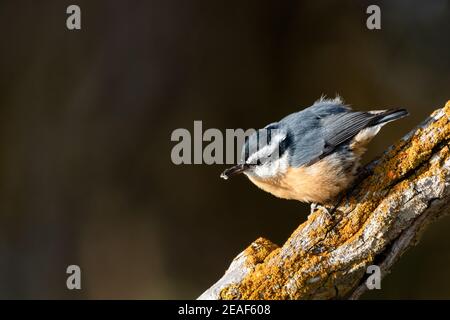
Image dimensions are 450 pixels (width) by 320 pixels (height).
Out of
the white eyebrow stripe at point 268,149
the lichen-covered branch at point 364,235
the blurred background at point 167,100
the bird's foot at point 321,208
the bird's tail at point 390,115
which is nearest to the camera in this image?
the lichen-covered branch at point 364,235

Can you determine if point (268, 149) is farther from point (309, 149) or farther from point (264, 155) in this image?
point (309, 149)

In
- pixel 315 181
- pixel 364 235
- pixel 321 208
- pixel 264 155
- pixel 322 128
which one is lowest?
pixel 364 235

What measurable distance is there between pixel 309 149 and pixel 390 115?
0.51 m

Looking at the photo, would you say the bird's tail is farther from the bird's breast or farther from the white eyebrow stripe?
the white eyebrow stripe

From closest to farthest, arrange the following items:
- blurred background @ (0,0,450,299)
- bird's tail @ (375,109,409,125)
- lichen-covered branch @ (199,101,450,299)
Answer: lichen-covered branch @ (199,101,450,299), bird's tail @ (375,109,409,125), blurred background @ (0,0,450,299)

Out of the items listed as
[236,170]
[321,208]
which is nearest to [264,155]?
[236,170]

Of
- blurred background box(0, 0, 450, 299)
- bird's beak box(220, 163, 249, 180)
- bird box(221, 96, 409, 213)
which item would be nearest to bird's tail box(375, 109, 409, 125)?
bird box(221, 96, 409, 213)

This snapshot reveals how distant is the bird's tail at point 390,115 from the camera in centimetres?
366

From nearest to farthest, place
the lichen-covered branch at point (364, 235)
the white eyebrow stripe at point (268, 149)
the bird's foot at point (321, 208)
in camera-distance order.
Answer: the lichen-covered branch at point (364, 235), the bird's foot at point (321, 208), the white eyebrow stripe at point (268, 149)

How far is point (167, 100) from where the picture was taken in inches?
255

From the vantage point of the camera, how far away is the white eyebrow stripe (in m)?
3.77

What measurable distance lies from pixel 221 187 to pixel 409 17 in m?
2.55

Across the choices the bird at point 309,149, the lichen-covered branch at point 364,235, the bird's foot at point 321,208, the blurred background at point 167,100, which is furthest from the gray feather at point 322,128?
the blurred background at point 167,100

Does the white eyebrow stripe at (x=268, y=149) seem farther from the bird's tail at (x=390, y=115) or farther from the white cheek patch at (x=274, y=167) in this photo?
the bird's tail at (x=390, y=115)
